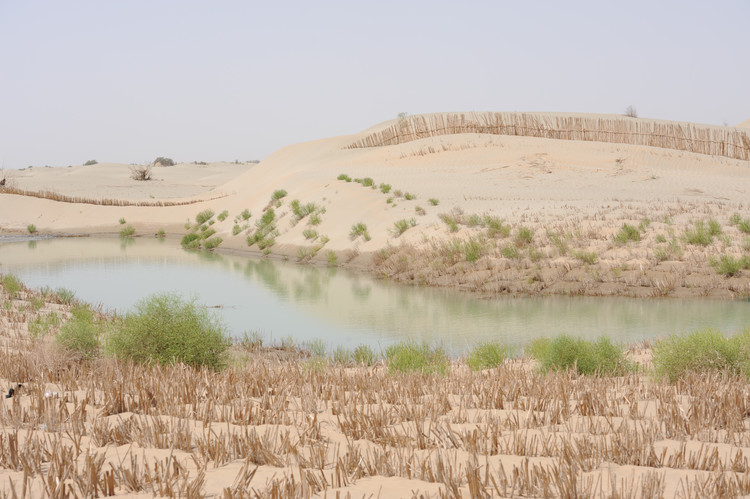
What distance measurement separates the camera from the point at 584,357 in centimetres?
766

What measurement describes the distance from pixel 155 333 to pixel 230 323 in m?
5.71

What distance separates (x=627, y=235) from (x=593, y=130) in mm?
22574

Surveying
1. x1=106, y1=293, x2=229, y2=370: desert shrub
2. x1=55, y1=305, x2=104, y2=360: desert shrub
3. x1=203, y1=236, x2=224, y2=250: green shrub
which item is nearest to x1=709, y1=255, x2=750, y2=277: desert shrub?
x1=106, y1=293, x2=229, y2=370: desert shrub

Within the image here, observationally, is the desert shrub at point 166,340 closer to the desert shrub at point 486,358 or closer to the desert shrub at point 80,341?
the desert shrub at point 80,341

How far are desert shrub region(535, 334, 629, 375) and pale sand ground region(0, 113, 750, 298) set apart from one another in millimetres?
8187

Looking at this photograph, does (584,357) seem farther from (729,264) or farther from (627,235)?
(627,235)

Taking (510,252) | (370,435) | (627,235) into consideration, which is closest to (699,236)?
(627,235)

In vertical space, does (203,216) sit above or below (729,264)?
above

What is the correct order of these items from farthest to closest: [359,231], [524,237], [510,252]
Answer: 1. [359,231]
2. [524,237]
3. [510,252]

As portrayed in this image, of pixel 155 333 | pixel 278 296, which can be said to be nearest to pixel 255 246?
pixel 278 296

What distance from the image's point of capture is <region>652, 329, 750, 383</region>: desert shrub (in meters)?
6.77

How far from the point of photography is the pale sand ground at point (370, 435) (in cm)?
379

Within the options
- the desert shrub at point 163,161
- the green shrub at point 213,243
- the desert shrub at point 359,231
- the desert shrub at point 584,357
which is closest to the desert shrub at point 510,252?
the desert shrub at point 359,231

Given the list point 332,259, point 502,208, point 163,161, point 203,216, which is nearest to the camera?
point 332,259
